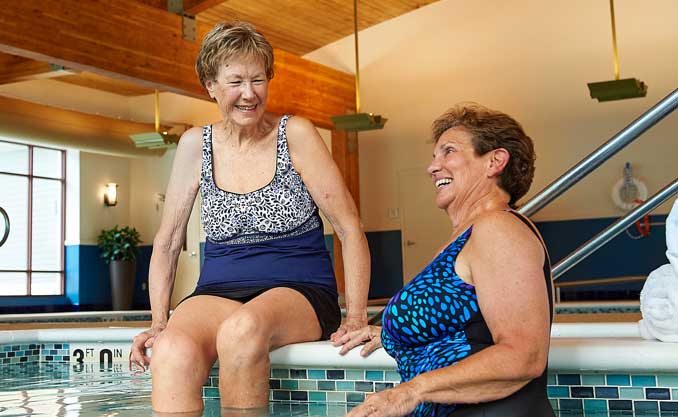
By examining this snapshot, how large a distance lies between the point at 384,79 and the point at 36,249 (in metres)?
6.23

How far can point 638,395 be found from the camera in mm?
1855

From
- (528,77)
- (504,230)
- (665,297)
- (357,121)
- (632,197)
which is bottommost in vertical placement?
(665,297)

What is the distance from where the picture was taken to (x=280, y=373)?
235 cm

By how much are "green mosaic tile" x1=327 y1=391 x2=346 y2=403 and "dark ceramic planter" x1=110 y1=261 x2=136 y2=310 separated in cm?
1207

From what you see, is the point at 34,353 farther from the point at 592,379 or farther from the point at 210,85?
the point at 592,379

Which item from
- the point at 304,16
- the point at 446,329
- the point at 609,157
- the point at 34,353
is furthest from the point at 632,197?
the point at 446,329

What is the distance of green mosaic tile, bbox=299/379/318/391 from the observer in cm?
232

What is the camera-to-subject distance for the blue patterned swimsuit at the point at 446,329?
142cm

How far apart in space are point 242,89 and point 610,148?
107 centimetres

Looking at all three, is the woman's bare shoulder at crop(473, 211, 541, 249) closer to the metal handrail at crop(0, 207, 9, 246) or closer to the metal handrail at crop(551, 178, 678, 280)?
the metal handrail at crop(551, 178, 678, 280)

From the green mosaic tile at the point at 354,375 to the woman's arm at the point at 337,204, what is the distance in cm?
12

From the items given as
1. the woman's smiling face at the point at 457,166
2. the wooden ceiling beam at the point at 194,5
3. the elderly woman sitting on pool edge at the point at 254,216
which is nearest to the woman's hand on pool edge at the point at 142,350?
the elderly woman sitting on pool edge at the point at 254,216

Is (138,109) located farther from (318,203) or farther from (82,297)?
(318,203)

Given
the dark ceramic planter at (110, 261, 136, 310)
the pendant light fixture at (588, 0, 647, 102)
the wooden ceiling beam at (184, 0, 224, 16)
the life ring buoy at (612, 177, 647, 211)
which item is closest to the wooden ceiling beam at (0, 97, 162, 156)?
the dark ceramic planter at (110, 261, 136, 310)
